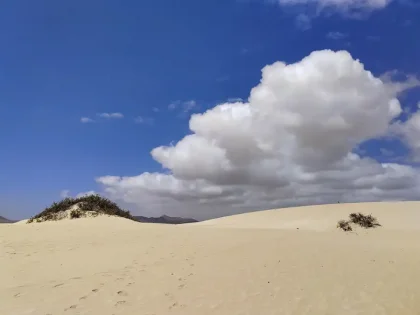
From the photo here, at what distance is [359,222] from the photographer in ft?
80.5

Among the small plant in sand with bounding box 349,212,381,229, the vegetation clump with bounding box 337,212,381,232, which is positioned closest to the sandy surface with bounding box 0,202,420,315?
the vegetation clump with bounding box 337,212,381,232

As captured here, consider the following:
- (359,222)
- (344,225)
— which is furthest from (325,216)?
(344,225)

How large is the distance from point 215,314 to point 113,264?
517 centimetres

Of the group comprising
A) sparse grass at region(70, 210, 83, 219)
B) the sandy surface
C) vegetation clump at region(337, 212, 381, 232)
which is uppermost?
sparse grass at region(70, 210, 83, 219)

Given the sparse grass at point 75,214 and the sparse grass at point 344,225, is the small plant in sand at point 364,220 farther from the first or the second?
the sparse grass at point 75,214

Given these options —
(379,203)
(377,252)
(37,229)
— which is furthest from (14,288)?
(379,203)

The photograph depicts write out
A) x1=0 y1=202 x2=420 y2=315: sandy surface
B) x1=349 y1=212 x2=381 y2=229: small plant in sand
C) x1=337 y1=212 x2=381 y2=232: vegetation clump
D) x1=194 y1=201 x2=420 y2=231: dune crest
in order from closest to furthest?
1. x1=0 y1=202 x2=420 y2=315: sandy surface
2. x1=337 y1=212 x2=381 y2=232: vegetation clump
3. x1=349 y1=212 x2=381 y2=229: small plant in sand
4. x1=194 y1=201 x2=420 y2=231: dune crest

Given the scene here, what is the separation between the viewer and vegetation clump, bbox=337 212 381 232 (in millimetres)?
23812

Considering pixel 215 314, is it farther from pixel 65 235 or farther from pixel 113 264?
pixel 65 235

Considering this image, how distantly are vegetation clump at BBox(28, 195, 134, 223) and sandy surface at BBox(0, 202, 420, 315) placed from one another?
602cm

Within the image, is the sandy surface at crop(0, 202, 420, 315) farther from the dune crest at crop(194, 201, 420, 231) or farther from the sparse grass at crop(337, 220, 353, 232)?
the dune crest at crop(194, 201, 420, 231)

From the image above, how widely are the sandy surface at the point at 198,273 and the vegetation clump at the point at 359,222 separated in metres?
4.92

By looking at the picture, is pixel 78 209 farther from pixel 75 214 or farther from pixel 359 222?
pixel 359 222

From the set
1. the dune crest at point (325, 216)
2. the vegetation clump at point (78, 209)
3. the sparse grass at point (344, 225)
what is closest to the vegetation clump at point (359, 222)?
the sparse grass at point (344, 225)
